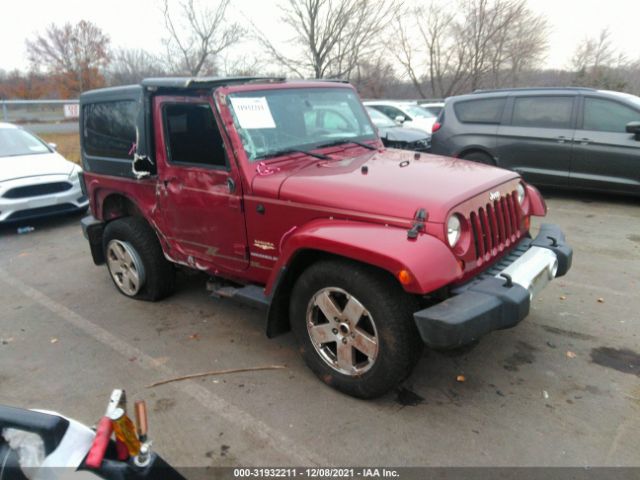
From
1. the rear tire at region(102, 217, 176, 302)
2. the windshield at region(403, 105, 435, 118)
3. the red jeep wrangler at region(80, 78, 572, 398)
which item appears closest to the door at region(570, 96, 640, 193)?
the red jeep wrangler at region(80, 78, 572, 398)

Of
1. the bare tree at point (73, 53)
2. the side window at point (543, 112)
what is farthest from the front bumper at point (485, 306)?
the bare tree at point (73, 53)

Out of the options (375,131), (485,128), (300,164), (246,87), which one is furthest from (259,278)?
(485,128)

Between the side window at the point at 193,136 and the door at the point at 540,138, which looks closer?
the side window at the point at 193,136

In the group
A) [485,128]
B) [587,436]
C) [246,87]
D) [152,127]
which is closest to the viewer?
[587,436]

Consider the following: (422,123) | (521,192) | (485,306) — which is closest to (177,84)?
(485,306)

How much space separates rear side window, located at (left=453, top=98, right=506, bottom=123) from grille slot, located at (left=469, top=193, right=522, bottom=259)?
5.41 meters

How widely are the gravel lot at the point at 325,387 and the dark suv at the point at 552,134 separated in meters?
2.82

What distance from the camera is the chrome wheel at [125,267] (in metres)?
4.42

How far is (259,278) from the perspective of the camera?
3525 mm

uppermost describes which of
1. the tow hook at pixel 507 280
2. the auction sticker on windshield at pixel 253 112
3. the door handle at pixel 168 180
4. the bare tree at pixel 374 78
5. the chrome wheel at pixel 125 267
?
the bare tree at pixel 374 78

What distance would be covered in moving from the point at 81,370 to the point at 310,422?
71.6 inches

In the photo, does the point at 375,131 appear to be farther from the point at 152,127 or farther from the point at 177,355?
the point at 177,355

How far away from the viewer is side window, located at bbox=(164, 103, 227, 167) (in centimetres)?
344

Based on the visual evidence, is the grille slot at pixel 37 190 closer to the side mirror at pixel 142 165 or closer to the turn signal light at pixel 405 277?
the side mirror at pixel 142 165
